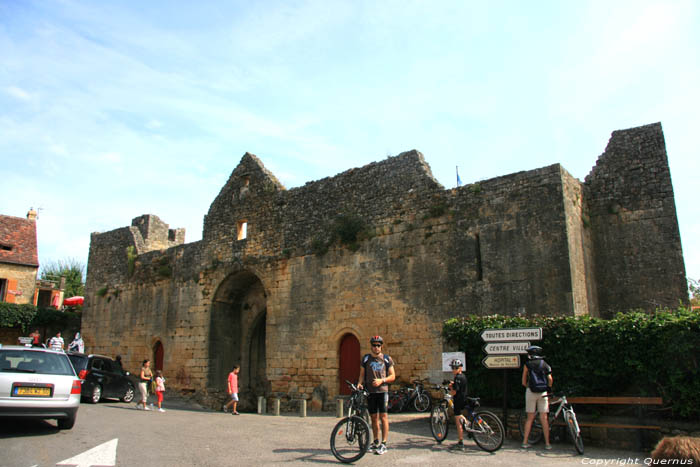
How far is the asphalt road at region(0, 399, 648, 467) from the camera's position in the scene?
22.5 feet

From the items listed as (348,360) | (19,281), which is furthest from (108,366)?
(19,281)

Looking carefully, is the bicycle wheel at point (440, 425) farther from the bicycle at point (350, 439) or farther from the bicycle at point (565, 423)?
the bicycle at point (350, 439)

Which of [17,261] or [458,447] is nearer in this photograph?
[458,447]

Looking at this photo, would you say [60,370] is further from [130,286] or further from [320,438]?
[130,286]

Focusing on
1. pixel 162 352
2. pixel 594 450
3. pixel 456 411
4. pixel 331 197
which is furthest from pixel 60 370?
pixel 162 352

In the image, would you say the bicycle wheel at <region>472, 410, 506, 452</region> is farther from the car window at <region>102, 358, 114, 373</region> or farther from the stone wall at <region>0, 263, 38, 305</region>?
the stone wall at <region>0, 263, 38, 305</region>

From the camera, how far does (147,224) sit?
930 inches

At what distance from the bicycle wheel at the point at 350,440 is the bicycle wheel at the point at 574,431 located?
3.05m

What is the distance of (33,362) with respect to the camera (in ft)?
27.0

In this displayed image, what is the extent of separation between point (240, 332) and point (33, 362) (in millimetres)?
11732

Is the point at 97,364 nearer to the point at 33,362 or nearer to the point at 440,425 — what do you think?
the point at 33,362

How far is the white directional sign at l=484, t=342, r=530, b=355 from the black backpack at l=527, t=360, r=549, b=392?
68 cm

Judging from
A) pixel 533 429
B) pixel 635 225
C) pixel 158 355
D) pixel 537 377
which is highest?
pixel 635 225

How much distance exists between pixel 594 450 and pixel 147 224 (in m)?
20.6
